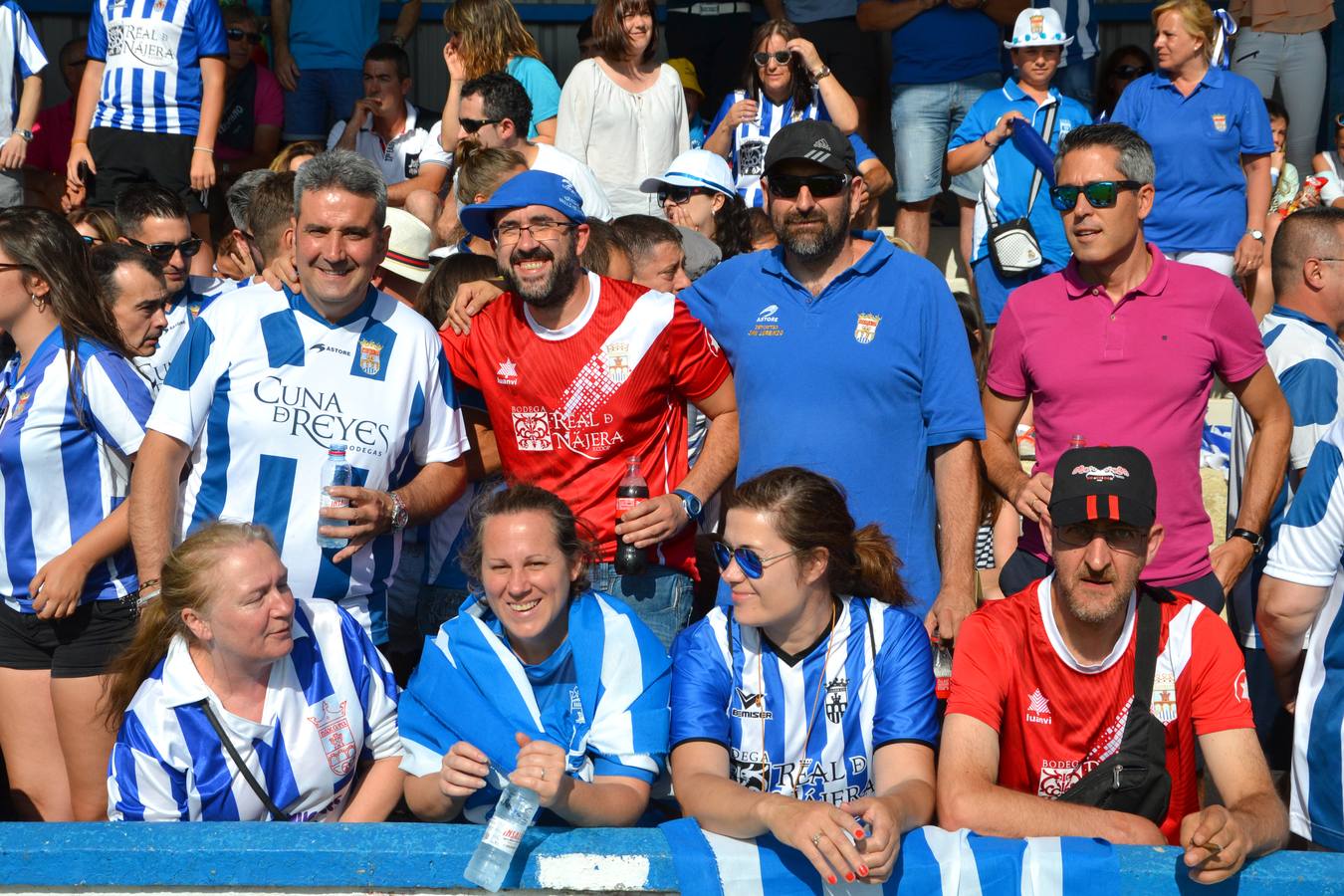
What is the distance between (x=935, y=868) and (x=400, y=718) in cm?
144

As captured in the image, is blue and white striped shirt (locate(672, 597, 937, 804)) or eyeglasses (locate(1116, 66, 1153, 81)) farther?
eyeglasses (locate(1116, 66, 1153, 81))

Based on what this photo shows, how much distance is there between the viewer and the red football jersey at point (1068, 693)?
350 cm

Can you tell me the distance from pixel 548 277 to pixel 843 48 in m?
5.49

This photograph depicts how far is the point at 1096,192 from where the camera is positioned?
→ 4.30 metres

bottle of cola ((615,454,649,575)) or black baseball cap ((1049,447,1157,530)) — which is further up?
black baseball cap ((1049,447,1157,530))

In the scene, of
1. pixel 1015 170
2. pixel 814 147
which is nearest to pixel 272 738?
pixel 814 147

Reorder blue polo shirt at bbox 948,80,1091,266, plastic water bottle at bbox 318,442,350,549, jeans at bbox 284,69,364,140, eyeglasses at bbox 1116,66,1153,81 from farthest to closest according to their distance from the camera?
jeans at bbox 284,69,364,140, eyeglasses at bbox 1116,66,1153,81, blue polo shirt at bbox 948,80,1091,266, plastic water bottle at bbox 318,442,350,549

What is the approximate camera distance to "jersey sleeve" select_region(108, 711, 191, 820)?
3.59 m

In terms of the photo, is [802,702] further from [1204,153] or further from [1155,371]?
[1204,153]

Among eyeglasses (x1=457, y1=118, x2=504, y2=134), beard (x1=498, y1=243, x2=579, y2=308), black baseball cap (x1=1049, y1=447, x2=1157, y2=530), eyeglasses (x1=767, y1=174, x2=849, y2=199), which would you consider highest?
eyeglasses (x1=457, y1=118, x2=504, y2=134)

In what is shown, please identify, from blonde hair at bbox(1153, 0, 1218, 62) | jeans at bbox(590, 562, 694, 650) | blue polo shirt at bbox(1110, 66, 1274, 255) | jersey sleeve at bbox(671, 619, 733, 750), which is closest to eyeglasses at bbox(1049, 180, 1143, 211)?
jeans at bbox(590, 562, 694, 650)

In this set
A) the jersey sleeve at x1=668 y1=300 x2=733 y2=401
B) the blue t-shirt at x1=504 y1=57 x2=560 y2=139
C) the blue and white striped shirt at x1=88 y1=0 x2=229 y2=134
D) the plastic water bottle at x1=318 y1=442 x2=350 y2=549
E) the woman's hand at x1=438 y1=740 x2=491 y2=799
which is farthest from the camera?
the blue t-shirt at x1=504 y1=57 x2=560 y2=139

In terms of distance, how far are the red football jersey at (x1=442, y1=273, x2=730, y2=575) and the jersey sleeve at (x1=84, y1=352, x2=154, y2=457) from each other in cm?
95

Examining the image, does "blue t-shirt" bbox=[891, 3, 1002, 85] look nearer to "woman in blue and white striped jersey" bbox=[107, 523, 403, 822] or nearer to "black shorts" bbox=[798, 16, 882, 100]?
"black shorts" bbox=[798, 16, 882, 100]
